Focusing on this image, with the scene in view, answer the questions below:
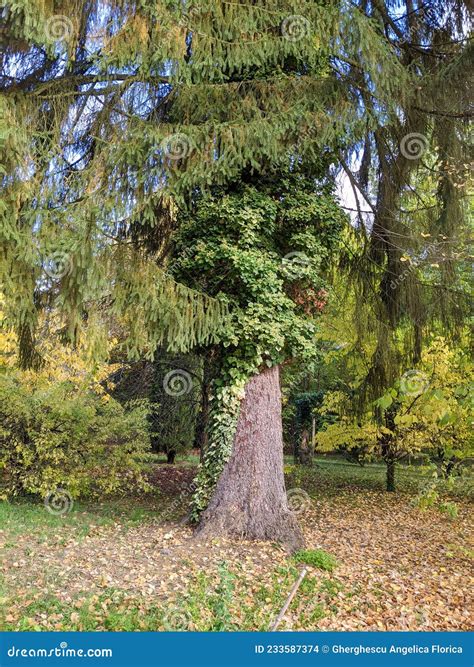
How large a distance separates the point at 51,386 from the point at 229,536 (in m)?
4.43

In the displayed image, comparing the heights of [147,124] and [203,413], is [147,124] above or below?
above

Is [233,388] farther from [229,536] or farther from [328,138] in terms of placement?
[328,138]

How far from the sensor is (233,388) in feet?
21.7
